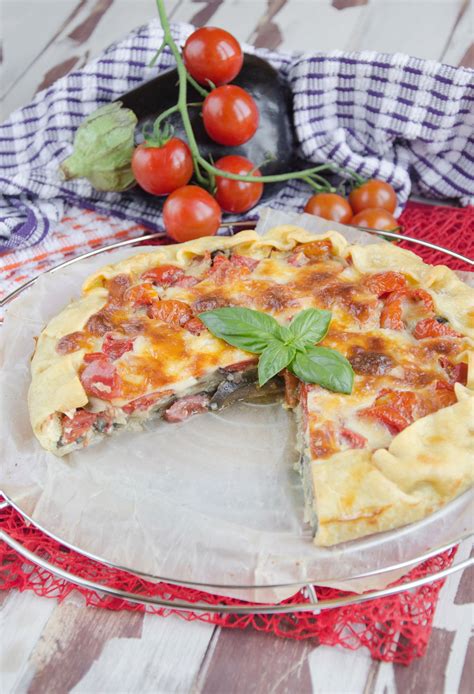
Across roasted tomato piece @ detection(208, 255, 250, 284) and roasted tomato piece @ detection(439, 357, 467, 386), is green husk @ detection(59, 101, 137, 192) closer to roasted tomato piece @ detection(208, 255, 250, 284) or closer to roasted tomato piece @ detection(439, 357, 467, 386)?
roasted tomato piece @ detection(208, 255, 250, 284)

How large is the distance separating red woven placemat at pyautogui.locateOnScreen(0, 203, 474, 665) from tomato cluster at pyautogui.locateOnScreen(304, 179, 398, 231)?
2.32 m

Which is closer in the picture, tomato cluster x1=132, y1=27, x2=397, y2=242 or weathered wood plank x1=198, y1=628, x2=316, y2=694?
weathered wood plank x1=198, y1=628, x2=316, y2=694

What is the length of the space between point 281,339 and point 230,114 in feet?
5.84

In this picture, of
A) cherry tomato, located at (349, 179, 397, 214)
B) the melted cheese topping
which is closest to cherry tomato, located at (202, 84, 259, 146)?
cherry tomato, located at (349, 179, 397, 214)

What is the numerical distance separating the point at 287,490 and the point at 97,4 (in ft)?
17.8

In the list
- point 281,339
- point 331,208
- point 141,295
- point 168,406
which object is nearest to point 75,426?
point 168,406

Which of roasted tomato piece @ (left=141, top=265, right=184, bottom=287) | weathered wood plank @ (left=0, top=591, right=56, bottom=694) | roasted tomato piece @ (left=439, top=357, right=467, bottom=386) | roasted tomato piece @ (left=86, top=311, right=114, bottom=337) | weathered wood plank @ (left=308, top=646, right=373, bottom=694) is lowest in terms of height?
weathered wood plank @ (left=0, top=591, right=56, bottom=694)

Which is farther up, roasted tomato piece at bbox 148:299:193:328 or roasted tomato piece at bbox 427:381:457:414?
roasted tomato piece at bbox 427:381:457:414

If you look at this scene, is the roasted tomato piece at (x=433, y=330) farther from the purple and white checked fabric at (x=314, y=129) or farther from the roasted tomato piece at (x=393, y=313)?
the purple and white checked fabric at (x=314, y=129)

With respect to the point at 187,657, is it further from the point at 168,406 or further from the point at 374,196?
the point at 374,196

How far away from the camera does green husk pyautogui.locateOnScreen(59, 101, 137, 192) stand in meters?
5.06

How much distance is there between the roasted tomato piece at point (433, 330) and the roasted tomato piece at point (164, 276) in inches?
51.1

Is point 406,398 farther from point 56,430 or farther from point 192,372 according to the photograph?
point 56,430

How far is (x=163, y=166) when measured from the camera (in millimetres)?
4824
